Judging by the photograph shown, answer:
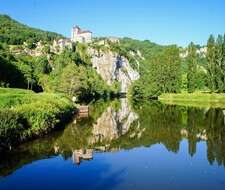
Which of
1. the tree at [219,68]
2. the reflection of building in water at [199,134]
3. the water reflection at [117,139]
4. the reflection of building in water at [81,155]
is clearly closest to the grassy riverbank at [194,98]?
the tree at [219,68]

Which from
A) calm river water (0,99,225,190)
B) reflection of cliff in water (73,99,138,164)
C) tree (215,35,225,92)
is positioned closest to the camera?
calm river water (0,99,225,190)

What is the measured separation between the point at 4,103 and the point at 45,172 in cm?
2290

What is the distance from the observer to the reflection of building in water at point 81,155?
1349 inches

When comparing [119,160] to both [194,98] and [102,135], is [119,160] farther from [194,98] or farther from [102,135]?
[194,98]

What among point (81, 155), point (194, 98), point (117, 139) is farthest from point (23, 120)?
point (194, 98)

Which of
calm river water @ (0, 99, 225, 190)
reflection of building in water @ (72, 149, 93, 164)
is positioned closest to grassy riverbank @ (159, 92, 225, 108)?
calm river water @ (0, 99, 225, 190)

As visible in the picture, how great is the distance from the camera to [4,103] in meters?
50.4

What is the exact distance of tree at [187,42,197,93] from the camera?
134 meters

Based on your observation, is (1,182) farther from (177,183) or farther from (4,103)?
(4,103)

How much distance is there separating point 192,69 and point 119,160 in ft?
341

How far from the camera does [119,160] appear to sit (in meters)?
34.6

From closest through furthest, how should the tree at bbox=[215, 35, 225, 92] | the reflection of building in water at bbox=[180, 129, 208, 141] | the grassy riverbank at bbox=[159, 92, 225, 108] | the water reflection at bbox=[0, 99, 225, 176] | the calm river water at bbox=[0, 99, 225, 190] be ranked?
the calm river water at bbox=[0, 99, 225, 190] < the water reflection at bbox=[0, 99, 225, 176] < the reflection of building in water at bbox=[180, 129, 208, 141] < the grassy riverbank at bbox=[159, 92, 225, 108] < the tree at bbox=[215, 35, 225, 92]

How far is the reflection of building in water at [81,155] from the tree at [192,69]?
9945 centimetres

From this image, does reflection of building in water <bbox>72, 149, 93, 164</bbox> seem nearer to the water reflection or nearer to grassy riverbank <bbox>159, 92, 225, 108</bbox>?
the water reflection
